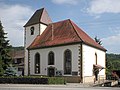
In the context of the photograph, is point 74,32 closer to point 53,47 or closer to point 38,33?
point 53,47

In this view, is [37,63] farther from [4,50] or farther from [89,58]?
[89,58]

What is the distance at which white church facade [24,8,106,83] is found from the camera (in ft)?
121

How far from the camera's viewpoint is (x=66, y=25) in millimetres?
42375

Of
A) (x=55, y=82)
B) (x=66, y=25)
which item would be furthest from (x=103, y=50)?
(x=55, y=82)

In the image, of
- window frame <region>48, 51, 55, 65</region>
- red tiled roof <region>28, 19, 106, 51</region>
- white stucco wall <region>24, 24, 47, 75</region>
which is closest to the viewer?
red tiled roof <region>28, 19, 106, 51</region>

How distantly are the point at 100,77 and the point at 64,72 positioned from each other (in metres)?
8.62

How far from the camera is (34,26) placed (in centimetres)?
4866

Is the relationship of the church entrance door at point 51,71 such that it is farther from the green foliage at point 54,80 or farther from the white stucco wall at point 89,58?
the green foliage at point 54,80

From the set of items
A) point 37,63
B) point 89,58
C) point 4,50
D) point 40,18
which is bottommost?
point 37,63

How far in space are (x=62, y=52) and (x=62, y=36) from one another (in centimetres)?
318

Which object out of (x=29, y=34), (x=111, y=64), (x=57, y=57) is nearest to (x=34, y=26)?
(x=29, y=34)

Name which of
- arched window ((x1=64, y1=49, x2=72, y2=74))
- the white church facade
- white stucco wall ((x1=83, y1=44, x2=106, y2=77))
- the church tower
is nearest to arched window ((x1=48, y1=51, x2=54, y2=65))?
the white church facade

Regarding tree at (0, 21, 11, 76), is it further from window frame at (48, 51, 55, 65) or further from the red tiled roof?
window frame at (48, 51, 55, 65)

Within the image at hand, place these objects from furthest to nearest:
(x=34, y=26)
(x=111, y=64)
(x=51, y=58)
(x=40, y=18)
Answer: (x=111, y=64)
(x=34, y=26)
(x=40, y=18)
(x=51, y=58)
